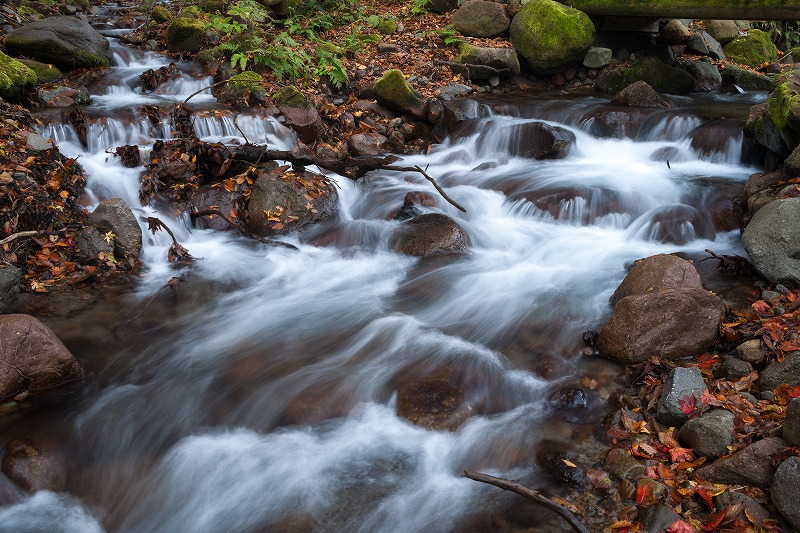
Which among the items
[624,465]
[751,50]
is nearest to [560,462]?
[624,465]

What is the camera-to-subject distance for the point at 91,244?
6672mm

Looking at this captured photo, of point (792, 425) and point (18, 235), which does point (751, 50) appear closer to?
point (792, 425)

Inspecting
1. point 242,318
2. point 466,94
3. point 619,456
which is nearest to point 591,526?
point 619,456

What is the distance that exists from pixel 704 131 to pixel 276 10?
965 centimetres

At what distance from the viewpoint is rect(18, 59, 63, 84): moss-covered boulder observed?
9.91m

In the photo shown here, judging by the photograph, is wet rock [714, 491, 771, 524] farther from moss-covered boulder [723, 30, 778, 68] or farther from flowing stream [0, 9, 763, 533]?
moss-covered boulder [723, 30, 778, 68]

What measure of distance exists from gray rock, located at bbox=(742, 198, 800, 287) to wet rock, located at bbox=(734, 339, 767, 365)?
1.18 m

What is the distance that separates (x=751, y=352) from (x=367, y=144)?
6.91 meters

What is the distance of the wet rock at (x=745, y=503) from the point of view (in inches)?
132

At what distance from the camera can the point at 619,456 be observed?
412 centimetres

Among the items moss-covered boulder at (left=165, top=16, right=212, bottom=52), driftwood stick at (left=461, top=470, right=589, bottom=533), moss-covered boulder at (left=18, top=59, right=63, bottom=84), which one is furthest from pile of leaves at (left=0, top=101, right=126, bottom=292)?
moss-covered boulder at (left=165, top=16, right=212, bottom=52)

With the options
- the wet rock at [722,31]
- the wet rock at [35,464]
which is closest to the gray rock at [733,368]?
the wet rock at [35,464]

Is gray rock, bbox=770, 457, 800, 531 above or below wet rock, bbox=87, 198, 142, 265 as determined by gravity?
below

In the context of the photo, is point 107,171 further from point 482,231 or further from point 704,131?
point 704,131
